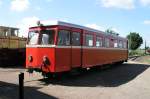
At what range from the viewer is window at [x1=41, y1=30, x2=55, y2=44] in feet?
45.0

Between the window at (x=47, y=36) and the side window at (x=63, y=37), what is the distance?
1.12ft

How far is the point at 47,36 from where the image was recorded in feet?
45.8

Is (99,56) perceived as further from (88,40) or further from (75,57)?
(75,57)

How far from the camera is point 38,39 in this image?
14305mm

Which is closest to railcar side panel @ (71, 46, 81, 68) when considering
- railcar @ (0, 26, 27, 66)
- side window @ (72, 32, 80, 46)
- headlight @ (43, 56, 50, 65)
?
side window @ (72, 32, 80, 46)

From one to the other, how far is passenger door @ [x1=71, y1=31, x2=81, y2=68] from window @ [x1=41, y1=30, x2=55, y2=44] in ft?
4.21

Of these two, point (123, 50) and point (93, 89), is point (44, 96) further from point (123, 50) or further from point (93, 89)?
point (123, 50)

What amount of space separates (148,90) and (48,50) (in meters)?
4.97

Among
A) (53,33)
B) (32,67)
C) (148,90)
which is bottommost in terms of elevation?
(148,90)

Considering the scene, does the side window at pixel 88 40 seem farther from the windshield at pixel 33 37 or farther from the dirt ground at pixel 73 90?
the windshield at pixel 33 37

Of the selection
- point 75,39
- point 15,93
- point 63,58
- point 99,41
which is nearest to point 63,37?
point 63,58

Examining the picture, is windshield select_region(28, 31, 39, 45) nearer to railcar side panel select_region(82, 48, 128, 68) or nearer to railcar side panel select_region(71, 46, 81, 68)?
railcar side panel select_region(71, 46, 81, 68)

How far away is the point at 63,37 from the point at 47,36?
0.79 m

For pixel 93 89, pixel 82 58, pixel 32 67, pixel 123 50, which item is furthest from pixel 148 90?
pixel 123 50
